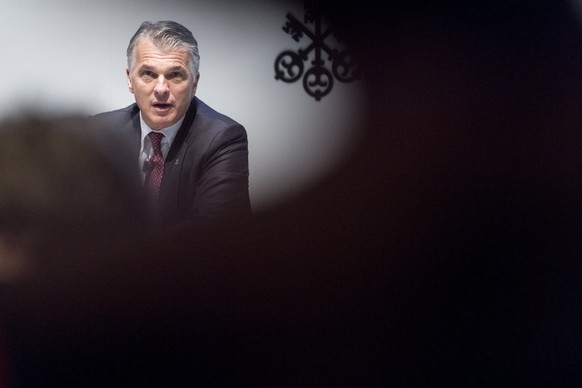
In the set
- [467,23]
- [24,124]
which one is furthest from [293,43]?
[24,124]

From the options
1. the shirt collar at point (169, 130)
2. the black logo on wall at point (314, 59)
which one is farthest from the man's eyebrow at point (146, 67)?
the black logo on wall at point (314, 59)

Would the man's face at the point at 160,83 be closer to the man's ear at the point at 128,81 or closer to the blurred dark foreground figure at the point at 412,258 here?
the man's ear at the point at 128,81

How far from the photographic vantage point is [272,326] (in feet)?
5.65

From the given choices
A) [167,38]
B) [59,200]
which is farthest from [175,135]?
[59,200]

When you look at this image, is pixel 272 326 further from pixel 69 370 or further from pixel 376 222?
pixel 69 370

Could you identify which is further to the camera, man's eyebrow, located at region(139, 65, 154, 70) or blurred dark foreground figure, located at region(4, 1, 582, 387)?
blurred dark foreground figure, located at region(4, 1, 582, 387)

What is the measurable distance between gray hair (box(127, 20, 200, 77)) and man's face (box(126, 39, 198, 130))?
12 mm

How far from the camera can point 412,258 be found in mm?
1750

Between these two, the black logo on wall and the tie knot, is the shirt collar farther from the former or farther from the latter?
the black logo on wall

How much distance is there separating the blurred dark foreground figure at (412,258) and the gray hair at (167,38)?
430mm

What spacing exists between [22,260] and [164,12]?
75 cm

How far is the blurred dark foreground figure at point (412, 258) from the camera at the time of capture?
Answer: 1.66 m

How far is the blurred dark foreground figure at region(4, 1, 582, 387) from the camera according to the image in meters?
1.66

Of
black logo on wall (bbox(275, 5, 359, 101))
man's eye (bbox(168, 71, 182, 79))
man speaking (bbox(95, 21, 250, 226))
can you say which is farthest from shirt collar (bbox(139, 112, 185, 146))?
black logo on wall (bbox(275, 5, 359, 101))
